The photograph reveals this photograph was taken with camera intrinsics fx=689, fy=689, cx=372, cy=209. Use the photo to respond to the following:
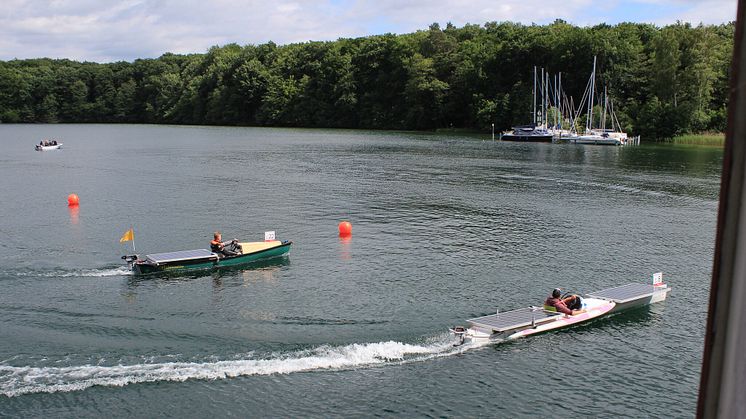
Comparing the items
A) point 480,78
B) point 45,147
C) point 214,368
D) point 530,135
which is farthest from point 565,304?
point 480,78

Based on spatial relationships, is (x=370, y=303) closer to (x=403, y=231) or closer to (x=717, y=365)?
(x=403, y=231)

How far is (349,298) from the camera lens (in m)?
32.0

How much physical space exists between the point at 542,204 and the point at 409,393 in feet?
128

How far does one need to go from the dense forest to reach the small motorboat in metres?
87.4

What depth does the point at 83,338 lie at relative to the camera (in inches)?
1040

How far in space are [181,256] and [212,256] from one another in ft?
5.33

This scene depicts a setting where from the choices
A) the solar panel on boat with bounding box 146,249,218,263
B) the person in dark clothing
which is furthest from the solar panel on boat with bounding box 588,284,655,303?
the solar panel on boat with bounding box 146,249,218,263

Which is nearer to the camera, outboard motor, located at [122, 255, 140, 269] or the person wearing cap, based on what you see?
the person wearing cap

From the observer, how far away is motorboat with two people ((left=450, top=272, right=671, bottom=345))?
2712cm

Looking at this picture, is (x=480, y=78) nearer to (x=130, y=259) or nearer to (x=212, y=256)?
(x=212, y=256)

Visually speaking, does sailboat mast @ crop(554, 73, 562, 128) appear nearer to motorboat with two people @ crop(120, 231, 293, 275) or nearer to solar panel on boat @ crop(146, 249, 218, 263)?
motorboat with two people @ crop(120, 231, 293, 275)

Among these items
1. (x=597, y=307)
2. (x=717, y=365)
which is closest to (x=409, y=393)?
(x=597, y=307)

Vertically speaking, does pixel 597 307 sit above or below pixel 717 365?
below

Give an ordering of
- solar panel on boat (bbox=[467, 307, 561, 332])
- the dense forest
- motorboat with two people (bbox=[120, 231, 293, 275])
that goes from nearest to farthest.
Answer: solar panel on boat (bbox=[467, 307, 561, 332]) < motorboat with two people (bbox=[120, 231, 293, 275]) < the dense forest
